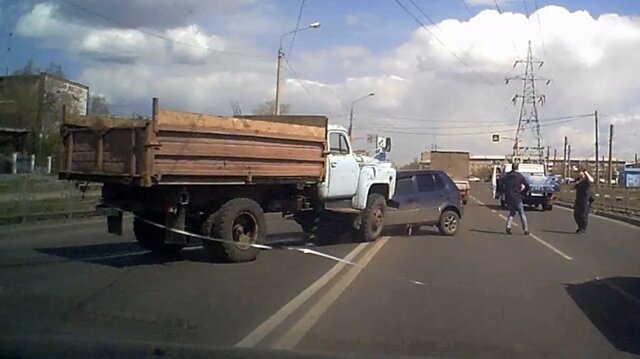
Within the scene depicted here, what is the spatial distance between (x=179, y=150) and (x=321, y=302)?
405 centimetres

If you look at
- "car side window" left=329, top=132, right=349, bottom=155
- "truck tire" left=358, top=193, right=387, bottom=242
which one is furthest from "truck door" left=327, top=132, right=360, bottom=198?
"truck tire" left=358, top=193, right=387, bottom=242

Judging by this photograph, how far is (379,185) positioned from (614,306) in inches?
359

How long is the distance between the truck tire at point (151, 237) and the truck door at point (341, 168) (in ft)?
11.8

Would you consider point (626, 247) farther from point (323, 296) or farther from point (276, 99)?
point (276, 99)

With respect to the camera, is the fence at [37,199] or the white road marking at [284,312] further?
the fence at [37,199]

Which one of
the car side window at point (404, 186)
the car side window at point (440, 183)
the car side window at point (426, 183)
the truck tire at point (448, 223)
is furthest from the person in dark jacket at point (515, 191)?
the car side window at point (404, 186)

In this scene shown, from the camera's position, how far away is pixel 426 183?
2081 centimetres

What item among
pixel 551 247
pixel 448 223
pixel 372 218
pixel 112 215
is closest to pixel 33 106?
pixel 448 223

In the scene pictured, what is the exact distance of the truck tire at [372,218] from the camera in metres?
18.2

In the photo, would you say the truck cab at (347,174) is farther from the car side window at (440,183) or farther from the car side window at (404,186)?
the car side window at (440,183)

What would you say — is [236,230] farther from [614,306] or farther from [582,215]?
[582,215]

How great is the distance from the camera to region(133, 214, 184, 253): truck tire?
47.2ft

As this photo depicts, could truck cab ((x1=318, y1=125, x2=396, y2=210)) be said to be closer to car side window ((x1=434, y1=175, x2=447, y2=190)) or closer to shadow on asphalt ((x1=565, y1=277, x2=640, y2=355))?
car side window ((x1=434, y1=175, x2=447, y2=190))

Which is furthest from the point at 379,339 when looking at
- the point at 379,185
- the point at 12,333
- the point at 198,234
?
the point at 379,185
